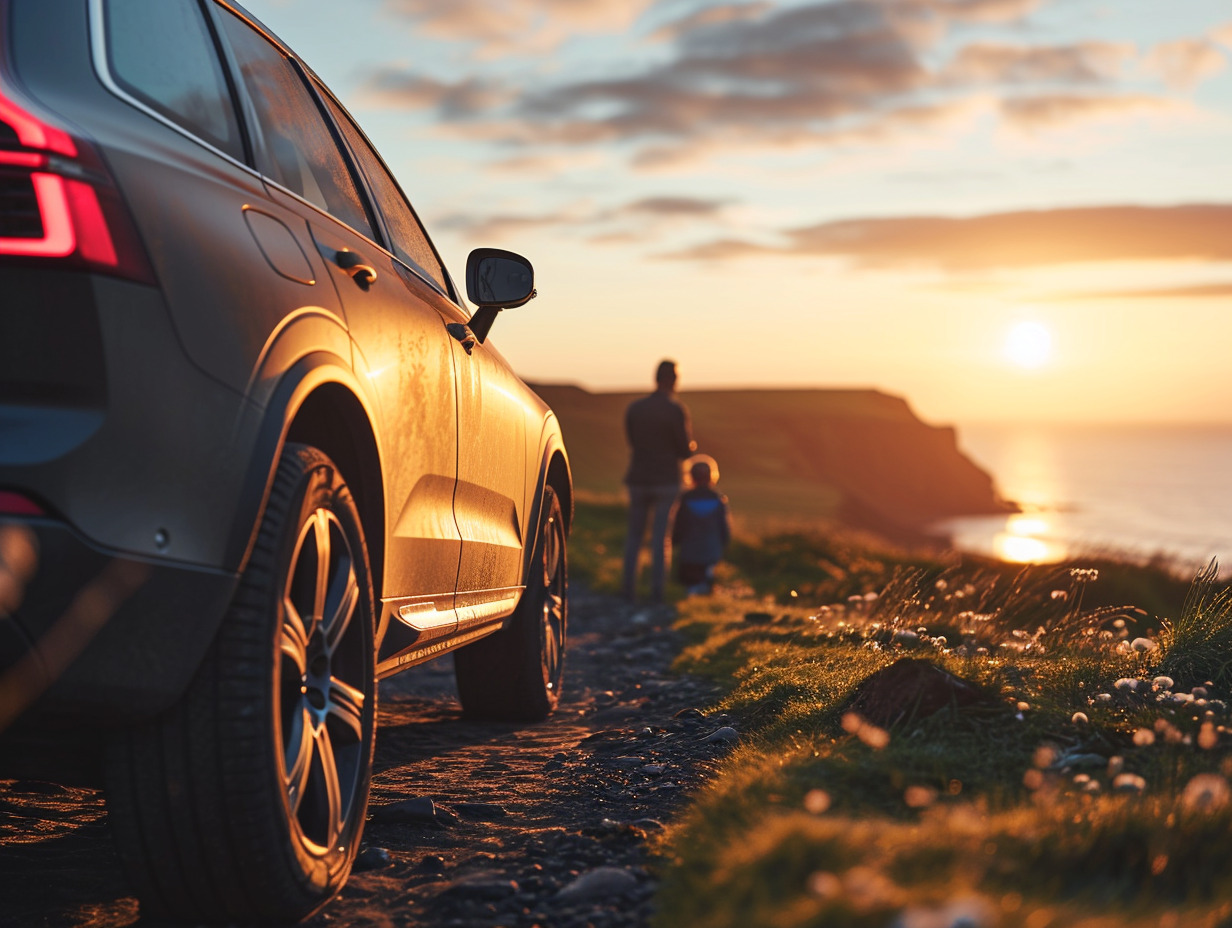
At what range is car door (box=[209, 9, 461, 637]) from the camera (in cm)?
289

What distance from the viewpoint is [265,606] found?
2.24 metres

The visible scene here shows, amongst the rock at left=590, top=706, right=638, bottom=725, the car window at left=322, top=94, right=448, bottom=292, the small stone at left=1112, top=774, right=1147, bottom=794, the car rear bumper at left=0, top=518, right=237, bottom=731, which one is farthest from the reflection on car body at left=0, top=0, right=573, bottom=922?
the rock at left=590, top=706, right=638, bottom=725

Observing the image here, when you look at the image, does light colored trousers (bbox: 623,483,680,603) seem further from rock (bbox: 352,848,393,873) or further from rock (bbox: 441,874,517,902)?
rock (bbox: 441,874,517,902)

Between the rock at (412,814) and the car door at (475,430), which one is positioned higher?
the car door at (475,430)

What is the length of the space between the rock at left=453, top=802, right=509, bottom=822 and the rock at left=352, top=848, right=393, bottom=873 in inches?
19.7

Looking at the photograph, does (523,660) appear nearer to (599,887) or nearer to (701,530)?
(599,887)

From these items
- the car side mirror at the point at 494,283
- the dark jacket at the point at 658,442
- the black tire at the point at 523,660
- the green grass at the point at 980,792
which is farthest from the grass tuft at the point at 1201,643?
the dark jacket at the point at 658,442

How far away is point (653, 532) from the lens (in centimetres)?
1176

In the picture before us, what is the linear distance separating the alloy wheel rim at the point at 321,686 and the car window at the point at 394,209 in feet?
4.84

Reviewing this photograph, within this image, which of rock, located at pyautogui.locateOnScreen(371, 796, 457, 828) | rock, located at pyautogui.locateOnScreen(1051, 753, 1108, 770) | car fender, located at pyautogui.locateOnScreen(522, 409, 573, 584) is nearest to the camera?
rock, located at pyautogui.locateOnScreen(1051, 753, 1108, 770)

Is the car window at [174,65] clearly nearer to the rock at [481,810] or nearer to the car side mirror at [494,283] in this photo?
the car side mirror at [494,283]

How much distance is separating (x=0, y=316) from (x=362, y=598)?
1098mm

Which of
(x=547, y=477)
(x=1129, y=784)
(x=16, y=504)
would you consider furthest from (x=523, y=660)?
(x=16, y=504)

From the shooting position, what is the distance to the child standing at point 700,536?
1229 cm
